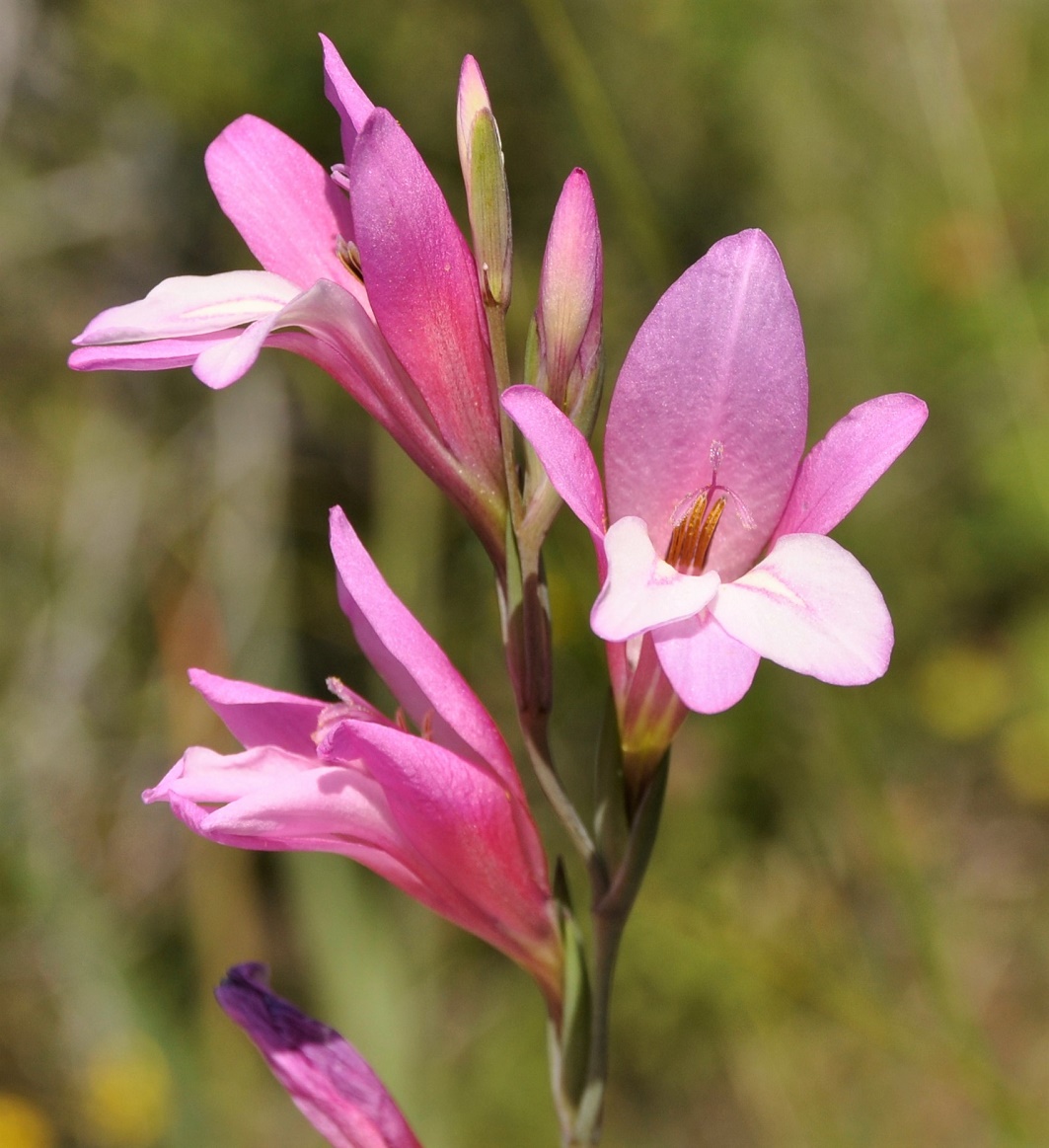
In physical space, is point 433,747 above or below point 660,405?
below

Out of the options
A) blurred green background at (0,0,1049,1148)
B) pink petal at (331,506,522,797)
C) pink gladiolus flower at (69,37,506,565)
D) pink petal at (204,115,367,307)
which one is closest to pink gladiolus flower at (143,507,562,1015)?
pink petal at (331,506,522,797)

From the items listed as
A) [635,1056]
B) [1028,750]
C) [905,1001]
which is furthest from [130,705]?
[1028,750]

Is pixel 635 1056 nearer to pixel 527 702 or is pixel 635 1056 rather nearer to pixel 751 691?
pixel 751 691

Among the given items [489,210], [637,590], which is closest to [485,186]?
[489,210]

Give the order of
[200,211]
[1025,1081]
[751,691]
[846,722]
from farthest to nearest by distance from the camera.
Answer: [200,211] → [1025,1081] → [751,691] → [846,722]

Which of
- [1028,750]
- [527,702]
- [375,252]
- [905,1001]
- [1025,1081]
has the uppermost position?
[375,252]
